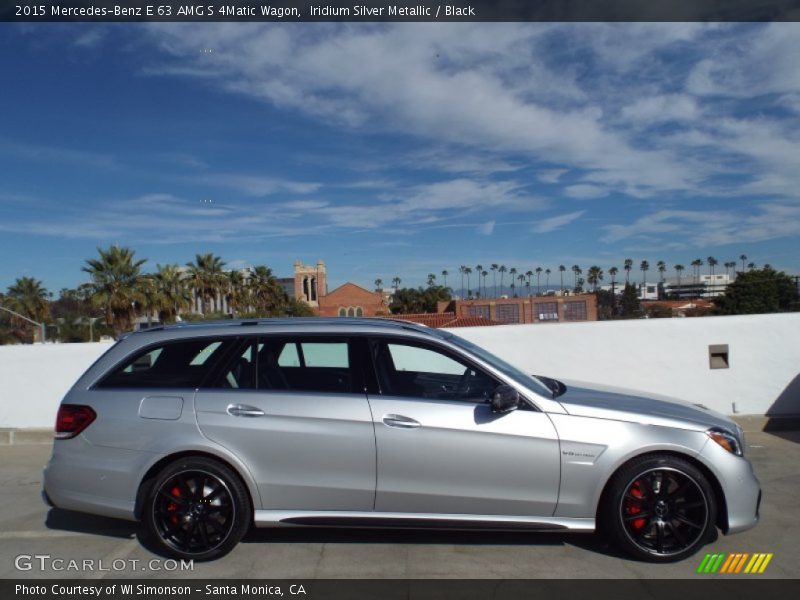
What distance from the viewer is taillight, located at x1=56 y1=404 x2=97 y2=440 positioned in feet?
14.5

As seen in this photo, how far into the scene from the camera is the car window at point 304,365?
447cm

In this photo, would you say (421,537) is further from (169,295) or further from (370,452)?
(169,295)

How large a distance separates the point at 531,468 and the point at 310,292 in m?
103

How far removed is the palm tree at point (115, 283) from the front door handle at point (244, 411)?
32993mm

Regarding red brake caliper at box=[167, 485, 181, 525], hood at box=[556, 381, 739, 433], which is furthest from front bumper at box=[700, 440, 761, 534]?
red brake caliper at box=[167, 485, 181, 525]

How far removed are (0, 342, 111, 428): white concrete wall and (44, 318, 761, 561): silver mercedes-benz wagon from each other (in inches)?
191

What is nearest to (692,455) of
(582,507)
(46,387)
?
(582,507)

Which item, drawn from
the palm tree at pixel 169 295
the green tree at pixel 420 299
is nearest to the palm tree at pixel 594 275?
the green tree at pixel 420 299

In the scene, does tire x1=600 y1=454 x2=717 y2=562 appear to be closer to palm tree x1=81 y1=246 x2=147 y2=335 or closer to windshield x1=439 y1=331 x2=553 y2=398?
windshield x1=439 y1=331 x2=553 y2=398

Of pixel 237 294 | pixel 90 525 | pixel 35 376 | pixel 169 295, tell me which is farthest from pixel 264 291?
pixel 90 525

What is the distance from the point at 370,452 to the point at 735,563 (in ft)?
8.24

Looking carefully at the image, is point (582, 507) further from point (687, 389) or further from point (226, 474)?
point (687, 389)

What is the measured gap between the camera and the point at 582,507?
415 cm

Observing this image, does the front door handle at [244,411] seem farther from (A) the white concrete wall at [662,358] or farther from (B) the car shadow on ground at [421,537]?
(A) the white concrete wall at [662,358]
